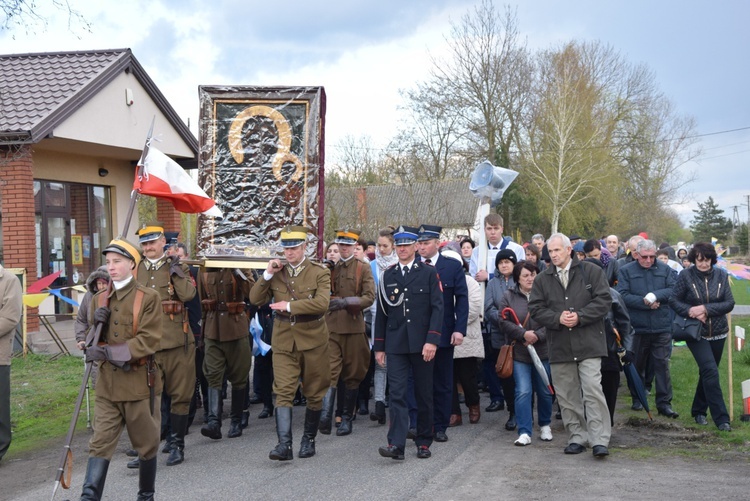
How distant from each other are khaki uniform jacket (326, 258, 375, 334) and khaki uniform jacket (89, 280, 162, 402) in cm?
310

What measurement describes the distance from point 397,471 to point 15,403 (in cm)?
602

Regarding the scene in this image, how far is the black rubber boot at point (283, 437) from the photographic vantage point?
7.21 metres

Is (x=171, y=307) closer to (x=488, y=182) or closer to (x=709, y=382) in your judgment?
(x=488, y=182)

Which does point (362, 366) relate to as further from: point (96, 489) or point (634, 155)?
point (634, 155)

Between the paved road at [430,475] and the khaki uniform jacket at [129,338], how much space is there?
3.39 ft

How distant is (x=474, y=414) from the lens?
9.12 m

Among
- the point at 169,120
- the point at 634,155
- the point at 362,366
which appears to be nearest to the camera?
the point at 362,366

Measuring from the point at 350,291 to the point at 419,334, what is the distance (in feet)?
5.26

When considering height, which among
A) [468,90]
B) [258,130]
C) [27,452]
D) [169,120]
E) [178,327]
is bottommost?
[27,452]

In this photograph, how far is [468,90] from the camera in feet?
145

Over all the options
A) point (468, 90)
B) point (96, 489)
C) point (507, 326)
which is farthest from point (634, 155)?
point (96, 489)

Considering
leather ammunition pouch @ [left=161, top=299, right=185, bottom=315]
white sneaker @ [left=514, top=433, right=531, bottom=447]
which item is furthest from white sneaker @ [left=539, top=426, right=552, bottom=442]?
leather ammunition pouch @ [left=161, top=299, right=185, bottom=315]

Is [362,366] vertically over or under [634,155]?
under

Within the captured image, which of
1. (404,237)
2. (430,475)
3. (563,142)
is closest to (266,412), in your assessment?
(404,237)
